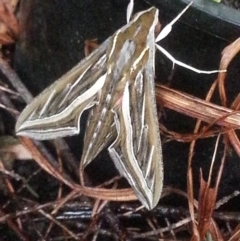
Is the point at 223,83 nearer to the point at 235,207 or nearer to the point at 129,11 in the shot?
the point at 129,11

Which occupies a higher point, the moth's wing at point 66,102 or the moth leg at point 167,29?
the moth leg at point 167,29

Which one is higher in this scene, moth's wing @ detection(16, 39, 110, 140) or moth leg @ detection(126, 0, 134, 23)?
moth leg @ detection(126, 0, 134, 23)

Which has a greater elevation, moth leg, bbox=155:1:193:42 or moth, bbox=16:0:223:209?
moth leg, bbox=155:1:193:42

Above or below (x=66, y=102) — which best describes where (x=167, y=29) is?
above

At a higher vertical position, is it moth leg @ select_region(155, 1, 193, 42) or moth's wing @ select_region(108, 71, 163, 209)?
moth leg @ select_region(155, 1, 193, 42)
